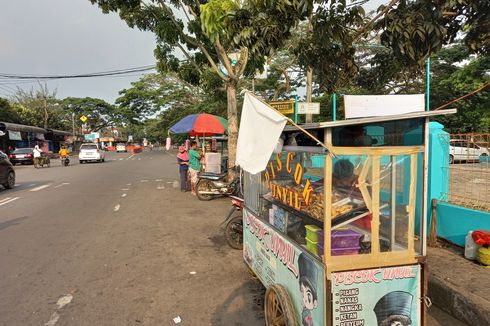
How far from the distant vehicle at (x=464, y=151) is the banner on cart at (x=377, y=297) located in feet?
8.39

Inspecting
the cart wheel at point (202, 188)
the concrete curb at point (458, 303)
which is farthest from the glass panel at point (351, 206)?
the cart wheel at point (202, 188)

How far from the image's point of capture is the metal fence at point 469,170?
4699mm

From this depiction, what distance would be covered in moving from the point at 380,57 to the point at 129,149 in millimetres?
70435

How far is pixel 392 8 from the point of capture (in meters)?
4.45

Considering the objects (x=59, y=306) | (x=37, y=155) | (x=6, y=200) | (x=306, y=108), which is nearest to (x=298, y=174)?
(x=59, y=306)

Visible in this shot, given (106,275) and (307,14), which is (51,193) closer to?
(106,275)

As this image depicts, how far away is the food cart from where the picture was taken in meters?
2.75

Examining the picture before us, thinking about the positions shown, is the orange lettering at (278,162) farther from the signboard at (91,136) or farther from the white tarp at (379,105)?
the signboard at (91,136)

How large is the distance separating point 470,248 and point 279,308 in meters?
2.97

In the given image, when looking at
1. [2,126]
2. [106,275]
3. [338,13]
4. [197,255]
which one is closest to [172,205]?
[197,255]

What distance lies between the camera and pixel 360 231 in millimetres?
2951

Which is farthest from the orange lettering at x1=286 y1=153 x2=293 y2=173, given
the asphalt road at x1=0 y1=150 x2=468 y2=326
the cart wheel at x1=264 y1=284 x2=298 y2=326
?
the asphalt road at x1=0 y1=150 x2=468 y2=326

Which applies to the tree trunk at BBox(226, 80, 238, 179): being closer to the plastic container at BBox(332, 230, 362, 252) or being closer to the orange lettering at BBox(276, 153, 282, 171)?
the orange lettering at BBox(276, 153, 282, 171)

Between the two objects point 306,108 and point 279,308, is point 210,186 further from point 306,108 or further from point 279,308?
point 279,308
